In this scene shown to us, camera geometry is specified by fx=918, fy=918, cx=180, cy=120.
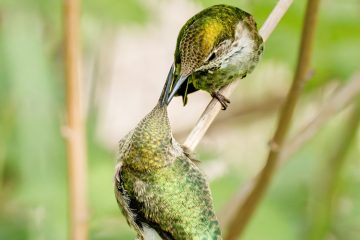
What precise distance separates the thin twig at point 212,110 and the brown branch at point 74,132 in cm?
43

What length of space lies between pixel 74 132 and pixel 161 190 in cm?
68

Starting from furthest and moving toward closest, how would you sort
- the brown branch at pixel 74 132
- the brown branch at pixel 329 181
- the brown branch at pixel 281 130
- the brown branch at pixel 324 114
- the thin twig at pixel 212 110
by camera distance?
the brown branch at pixel 329 181 < the brown branch at pixel 324 114 < the brown branch at pixel 74 132 < the brown branch at pixel 281 130 < the thin twig at pixel 212 110

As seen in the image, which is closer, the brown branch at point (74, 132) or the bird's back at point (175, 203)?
the bird's back at point (175, 203)

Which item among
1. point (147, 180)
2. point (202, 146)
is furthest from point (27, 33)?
point (147, 180)

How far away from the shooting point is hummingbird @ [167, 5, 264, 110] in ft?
3.68

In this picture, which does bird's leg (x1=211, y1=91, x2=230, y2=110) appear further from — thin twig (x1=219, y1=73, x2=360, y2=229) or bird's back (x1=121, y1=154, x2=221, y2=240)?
thin twig (x1=219, y1=73, x2=360, y2=229)

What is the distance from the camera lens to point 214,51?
1132 millimetres

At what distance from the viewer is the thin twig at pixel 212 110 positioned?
1.26 metres

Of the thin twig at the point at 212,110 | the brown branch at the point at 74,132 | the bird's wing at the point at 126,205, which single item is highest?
the brown branch at the point at 74,132

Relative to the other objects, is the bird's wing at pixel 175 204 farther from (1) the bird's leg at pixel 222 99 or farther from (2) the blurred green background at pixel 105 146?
(2) the blurred green background at pixel 105 146

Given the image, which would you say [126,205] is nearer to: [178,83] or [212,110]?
[178,83]

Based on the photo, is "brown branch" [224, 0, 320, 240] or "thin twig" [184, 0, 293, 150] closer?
"thin twig" [184, 0, 293, 150]

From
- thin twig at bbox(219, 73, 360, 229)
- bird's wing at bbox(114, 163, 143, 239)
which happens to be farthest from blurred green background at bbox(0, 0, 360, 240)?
bird's wing at bbox(114, 163, 143, 239)

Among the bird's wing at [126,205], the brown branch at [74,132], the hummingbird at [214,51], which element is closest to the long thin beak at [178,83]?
the hummingbird at [214,51]
